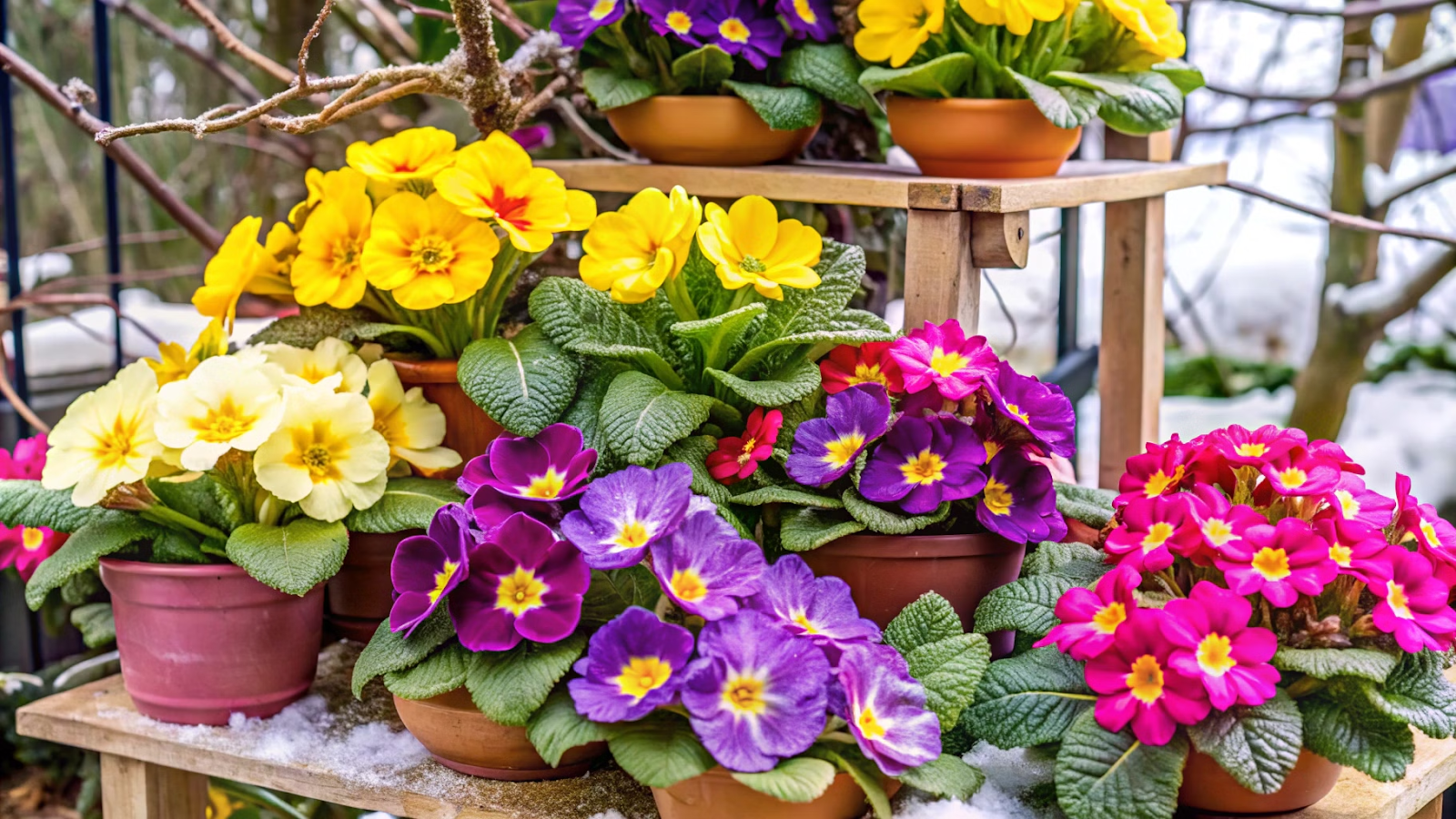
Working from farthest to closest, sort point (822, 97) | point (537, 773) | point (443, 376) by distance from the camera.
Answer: point (822, 97), point (443, 376), point (537, 773)

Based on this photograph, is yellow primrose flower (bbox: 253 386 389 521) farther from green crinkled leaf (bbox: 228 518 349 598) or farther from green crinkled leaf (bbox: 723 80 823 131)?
green crinkled leaf (bbox: 723 80 823 131)

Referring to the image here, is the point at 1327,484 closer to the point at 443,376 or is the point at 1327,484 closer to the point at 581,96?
the point at 443,376

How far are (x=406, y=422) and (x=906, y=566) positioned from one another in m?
0.47

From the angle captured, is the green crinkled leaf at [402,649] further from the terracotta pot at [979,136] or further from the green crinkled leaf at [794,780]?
the terracotta pot at [979,136]

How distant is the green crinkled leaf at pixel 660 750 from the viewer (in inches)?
32.9

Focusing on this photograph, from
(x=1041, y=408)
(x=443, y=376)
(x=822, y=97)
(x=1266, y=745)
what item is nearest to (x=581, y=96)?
(x=822, y=97)

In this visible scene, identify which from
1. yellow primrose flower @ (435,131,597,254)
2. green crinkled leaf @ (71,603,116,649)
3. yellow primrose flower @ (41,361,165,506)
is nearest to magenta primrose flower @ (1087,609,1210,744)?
yellow primrose flower @ (435,131,597,254)

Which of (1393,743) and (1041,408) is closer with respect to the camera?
(1393,743)

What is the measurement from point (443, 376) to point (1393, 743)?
2.71 ft

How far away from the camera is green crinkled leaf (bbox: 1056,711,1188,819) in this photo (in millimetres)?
863

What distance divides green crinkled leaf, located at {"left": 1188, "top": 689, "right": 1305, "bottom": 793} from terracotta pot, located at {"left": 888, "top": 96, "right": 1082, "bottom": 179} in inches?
21.9

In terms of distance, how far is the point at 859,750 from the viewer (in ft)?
2.92

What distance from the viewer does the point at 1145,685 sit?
2.91 feet

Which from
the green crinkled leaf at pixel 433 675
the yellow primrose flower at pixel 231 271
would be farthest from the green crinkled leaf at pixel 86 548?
the green crinkled leaf at pixel 433 675
